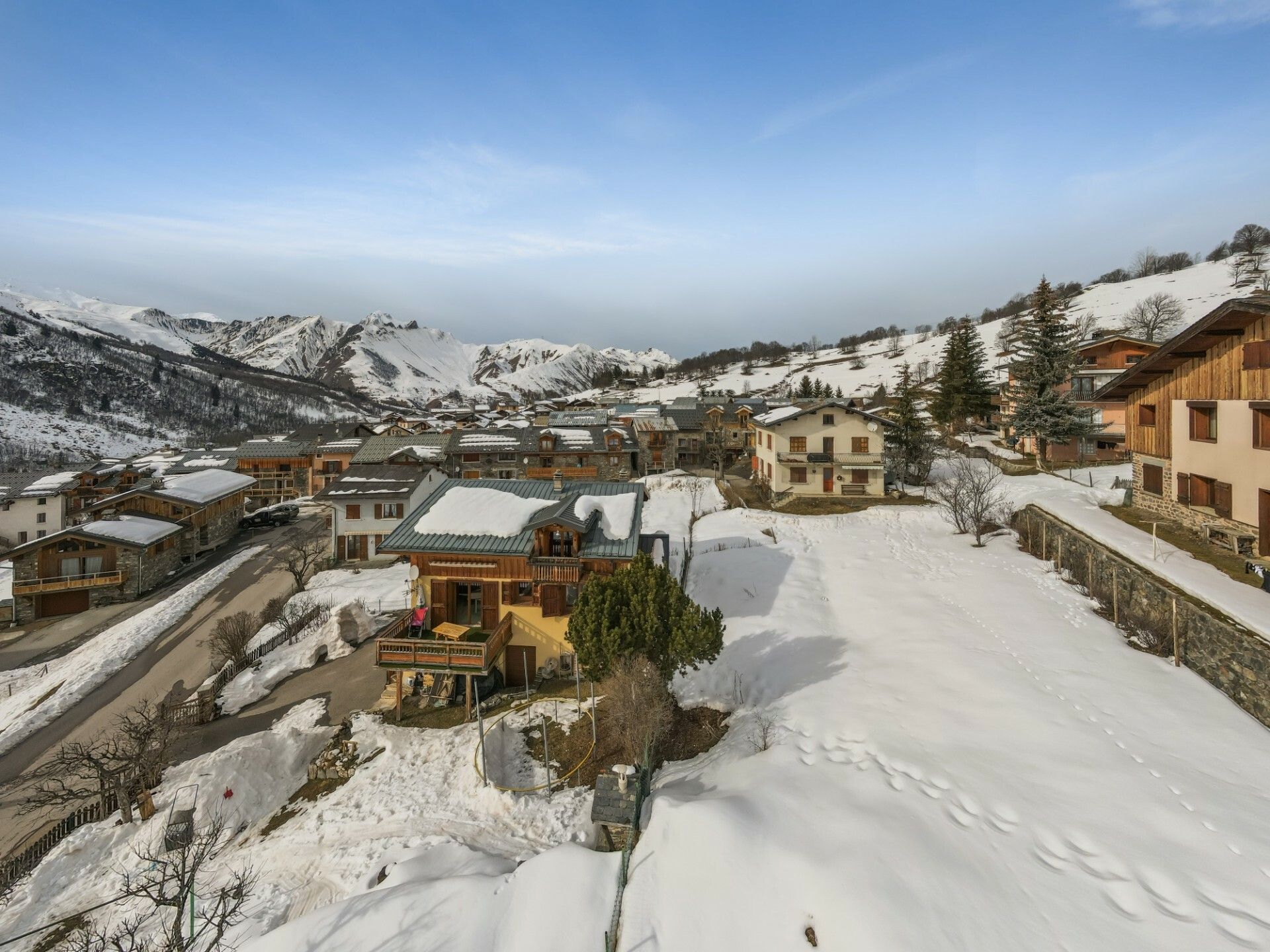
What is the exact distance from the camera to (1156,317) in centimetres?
7812

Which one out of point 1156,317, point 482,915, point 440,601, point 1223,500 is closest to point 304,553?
point 440,601

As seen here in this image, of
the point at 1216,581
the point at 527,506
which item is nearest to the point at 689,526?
the point at 527,506

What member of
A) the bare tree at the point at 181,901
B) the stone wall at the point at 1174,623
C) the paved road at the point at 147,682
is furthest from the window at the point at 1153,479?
the paved road at the point at 147,682

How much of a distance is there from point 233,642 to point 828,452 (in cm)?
3769

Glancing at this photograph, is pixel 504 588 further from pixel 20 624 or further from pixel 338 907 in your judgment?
pixel 20 624

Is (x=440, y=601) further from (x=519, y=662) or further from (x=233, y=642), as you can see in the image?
(x=233, y=642)

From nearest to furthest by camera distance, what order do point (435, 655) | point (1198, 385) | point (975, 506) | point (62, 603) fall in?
point (435, 655)
point (1198, 385)
point (975, 506)
point (62, 603)

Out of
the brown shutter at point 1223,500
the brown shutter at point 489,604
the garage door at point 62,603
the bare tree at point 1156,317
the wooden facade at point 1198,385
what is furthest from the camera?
the bare tree at point 1156,317

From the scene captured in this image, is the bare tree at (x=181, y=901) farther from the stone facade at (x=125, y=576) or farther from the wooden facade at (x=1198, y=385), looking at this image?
the stone facade at (x=125, y=576)

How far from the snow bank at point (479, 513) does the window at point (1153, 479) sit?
2435 cm

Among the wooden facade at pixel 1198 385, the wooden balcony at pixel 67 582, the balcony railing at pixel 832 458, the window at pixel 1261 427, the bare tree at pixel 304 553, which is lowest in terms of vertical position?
the wooden balcony at pixel 67 582

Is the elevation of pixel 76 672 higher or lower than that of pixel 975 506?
lower

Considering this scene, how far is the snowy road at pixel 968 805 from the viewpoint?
704 centimetres

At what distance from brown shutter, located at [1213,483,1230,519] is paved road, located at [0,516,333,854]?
33.6 metres
